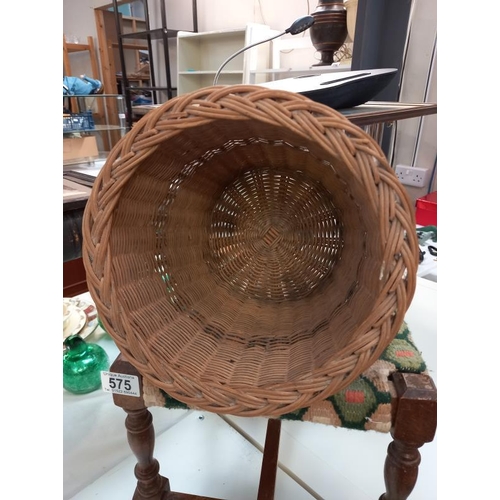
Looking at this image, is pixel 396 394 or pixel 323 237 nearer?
pixel 396 394

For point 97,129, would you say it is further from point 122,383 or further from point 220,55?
point 122,383

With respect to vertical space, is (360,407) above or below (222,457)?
above

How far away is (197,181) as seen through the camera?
70 centimetres

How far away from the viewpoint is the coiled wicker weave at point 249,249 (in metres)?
0.38

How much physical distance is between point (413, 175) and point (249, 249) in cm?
117

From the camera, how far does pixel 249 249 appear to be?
31.8 inches

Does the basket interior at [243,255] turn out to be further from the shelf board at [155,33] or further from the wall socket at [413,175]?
the shelf board at [155,33]

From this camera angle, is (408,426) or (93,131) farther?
(93,131)

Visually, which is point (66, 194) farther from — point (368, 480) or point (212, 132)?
point (368, 480)

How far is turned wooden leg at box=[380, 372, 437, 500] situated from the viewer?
0.47m

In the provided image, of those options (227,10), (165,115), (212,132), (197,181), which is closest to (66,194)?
(197,181)

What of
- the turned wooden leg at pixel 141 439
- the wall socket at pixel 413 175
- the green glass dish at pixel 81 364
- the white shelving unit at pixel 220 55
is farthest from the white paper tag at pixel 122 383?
the white shelving unit at pixel 220 55

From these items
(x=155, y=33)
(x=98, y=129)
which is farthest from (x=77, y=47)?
(x=98, y=129)

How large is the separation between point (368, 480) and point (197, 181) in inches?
25.7
